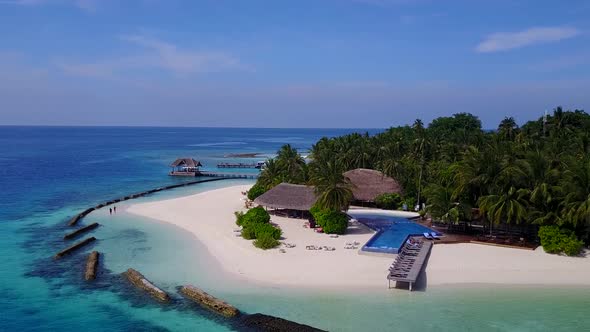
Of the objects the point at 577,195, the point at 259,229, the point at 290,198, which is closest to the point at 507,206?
the point at 577,195

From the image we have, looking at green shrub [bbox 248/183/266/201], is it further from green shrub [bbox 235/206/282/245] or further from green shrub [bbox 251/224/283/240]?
green shrub [bbox 251/224/283/240]

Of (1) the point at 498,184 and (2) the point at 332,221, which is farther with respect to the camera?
(2) the point at 332,221

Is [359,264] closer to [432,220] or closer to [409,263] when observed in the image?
[409,263]

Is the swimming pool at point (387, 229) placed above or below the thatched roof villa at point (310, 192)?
below

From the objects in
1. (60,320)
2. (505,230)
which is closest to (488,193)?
(505,230)

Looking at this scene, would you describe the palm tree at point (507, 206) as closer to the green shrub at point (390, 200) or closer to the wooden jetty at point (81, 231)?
the green shrub at point (390, 200)

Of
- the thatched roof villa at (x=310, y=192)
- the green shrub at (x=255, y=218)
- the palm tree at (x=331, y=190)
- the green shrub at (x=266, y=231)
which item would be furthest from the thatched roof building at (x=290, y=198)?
the green shrub at (x=266, y=231)

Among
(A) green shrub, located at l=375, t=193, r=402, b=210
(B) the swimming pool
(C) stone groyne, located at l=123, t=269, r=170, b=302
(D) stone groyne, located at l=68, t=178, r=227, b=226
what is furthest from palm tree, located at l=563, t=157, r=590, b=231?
(D) stone groyne, located at l=68, t=178, r=227, b=226

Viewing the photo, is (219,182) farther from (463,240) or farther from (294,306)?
(294,306)
